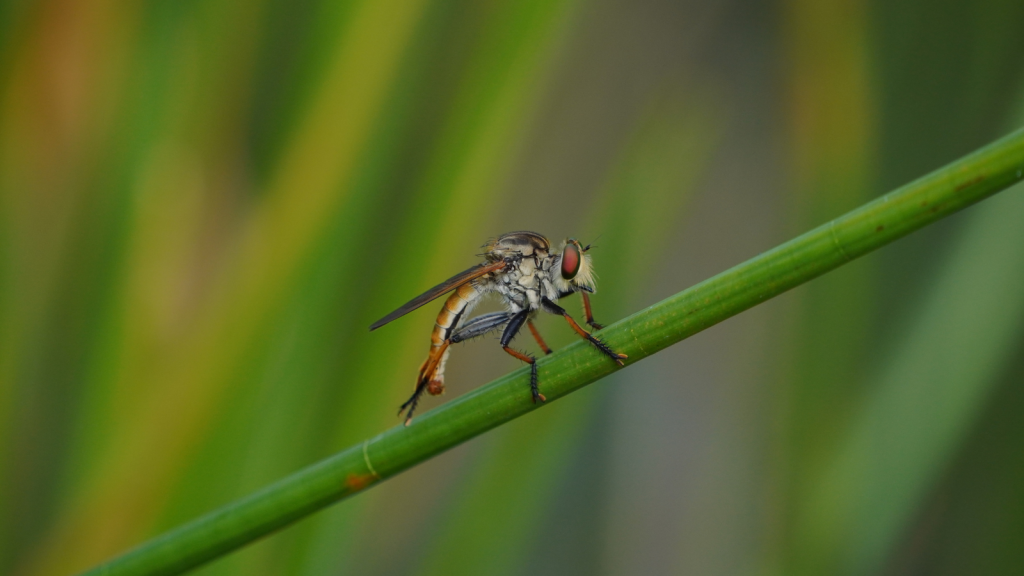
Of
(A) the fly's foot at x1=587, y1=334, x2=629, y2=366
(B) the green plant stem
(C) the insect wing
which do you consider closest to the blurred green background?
(C) the insect wing

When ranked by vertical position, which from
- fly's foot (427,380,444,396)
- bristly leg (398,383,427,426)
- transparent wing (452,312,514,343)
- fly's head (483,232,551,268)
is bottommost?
bristly leg (398,383,427,426)

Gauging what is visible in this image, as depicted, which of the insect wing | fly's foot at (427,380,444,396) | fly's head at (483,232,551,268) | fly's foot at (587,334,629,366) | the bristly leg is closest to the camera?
fly's foot at (587,334,629,366)

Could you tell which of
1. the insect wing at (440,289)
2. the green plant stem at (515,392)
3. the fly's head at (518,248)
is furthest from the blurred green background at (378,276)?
the green plant stem at (515,392)

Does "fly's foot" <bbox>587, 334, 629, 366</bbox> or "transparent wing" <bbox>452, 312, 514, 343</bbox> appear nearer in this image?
"fly's foot" <bbox>587, 334, 629, 366</bbox>

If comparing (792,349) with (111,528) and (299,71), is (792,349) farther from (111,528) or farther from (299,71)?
(111,528)

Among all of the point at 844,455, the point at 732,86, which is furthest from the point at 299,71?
the point at 732,86

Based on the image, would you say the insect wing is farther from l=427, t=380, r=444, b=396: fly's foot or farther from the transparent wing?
l=427, t=380, r=444, b=396: fly's foot
